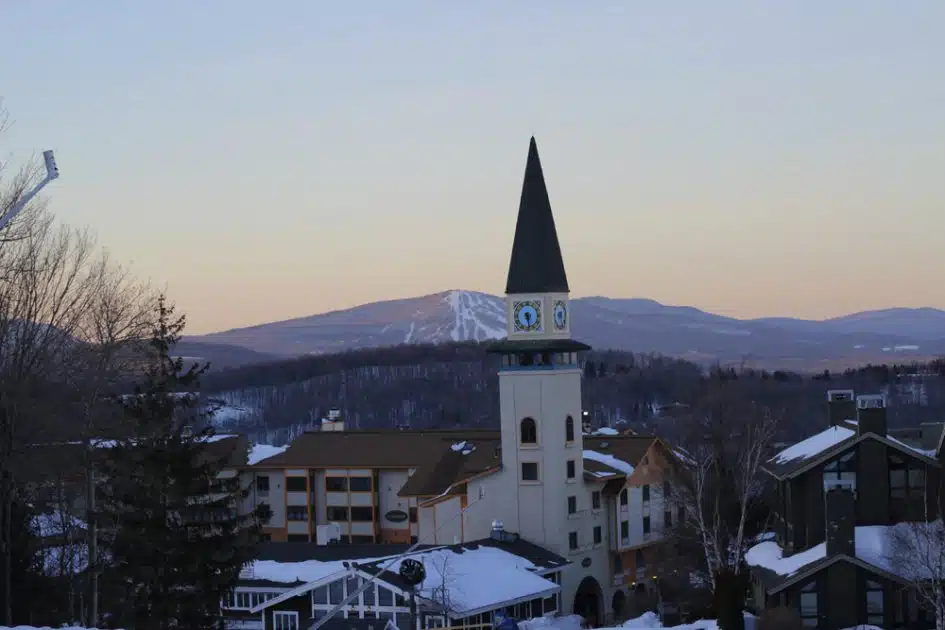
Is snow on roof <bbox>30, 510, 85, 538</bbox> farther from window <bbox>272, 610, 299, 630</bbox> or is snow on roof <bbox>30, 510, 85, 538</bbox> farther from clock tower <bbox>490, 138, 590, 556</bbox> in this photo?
clock tower <bbox>490, 138, 590, 556</bbox>

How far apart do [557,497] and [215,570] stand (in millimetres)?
23674

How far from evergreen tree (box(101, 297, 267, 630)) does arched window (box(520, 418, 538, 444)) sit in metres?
22.9

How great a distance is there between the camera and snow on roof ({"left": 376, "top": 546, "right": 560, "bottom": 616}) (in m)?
40.1

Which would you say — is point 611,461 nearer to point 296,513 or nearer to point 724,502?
point 724,502

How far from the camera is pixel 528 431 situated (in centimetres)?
5547

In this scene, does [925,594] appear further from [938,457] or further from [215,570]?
[215,570]

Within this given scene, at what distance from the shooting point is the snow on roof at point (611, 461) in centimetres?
5950

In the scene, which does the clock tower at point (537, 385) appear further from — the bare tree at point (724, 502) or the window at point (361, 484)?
the window at point (361, 484)

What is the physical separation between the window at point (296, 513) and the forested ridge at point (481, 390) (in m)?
38.7

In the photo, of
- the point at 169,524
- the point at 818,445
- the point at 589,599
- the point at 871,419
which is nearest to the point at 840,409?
the point at 818,445

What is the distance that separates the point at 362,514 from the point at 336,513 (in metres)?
1.31

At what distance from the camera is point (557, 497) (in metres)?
54.6

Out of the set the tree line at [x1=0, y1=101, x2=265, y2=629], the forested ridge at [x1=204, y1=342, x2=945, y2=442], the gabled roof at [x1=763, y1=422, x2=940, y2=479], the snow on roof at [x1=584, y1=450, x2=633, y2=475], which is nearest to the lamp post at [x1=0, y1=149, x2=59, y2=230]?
the tree line at [x1=0, y1=101, x2=265, y2=629]

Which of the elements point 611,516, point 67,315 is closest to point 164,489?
point 67,315
